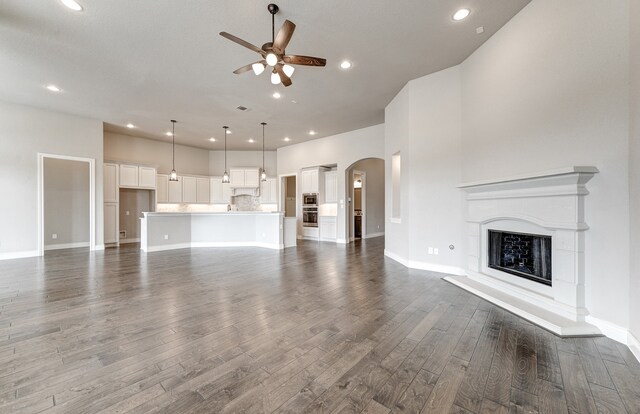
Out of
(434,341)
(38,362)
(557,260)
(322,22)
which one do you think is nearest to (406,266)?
(557,260)

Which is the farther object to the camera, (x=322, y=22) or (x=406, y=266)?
(x=406, y=266)

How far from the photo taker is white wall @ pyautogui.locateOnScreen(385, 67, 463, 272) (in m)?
4.49

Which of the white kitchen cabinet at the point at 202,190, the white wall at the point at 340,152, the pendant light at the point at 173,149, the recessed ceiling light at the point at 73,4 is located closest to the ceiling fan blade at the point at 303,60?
the recessed ceiling light at the point at 73,4

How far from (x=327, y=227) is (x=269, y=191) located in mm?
2992

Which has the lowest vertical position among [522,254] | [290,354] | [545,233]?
[290,354]

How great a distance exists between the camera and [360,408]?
1.52 m

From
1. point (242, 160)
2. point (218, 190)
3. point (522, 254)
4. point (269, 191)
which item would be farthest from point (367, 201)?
point (522, 254)

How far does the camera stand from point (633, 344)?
2.13 metres

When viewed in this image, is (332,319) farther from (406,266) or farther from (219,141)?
(219,141)

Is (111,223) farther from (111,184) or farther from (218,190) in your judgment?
(218,190)

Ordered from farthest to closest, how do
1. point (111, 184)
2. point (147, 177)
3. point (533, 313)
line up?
point (147, 177) → point (111, 184) → point (533, 313)

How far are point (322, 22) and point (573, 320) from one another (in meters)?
4.29

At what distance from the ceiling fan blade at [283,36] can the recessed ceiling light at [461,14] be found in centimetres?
207

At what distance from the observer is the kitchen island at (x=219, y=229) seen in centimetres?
719
